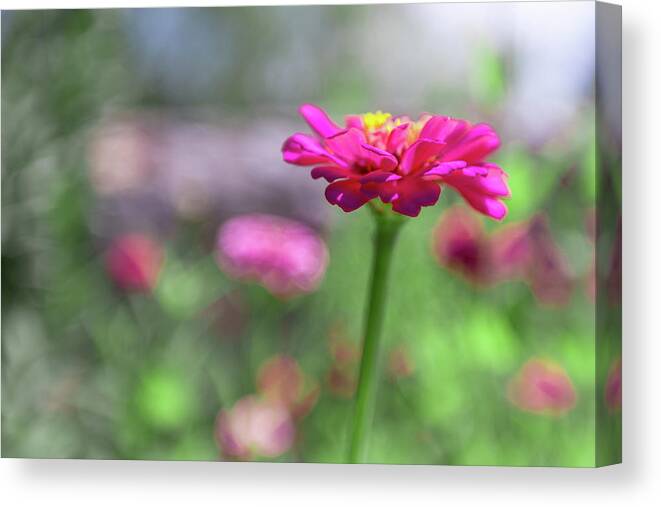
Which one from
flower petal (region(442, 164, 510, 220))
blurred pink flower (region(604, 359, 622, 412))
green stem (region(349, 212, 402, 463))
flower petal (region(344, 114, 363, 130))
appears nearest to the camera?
green stem (region(349, 212, 402, 463))

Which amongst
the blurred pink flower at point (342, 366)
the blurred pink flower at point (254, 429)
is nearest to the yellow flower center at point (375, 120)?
the blurred pink flower at point (342, 366)

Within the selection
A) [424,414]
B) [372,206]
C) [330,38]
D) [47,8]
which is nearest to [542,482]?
[424,414]

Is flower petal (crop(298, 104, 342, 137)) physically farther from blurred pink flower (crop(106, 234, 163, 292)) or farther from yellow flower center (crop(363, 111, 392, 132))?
blurred pink flower (crop(106, 234, 163, 292))

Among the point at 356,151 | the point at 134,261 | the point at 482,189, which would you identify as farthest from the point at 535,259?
the point at 134,261

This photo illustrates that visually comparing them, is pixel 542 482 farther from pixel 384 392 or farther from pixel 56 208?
pixel 56 208

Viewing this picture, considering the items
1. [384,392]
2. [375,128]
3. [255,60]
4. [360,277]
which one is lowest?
[384,392]

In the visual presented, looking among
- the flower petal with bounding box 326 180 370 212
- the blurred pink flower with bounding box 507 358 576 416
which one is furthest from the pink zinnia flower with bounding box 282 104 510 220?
the blurred pink flower with bounding box 507 358 576 416

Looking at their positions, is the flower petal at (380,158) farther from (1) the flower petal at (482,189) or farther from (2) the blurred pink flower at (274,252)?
(2) the blurred pink flower at (274,252)
